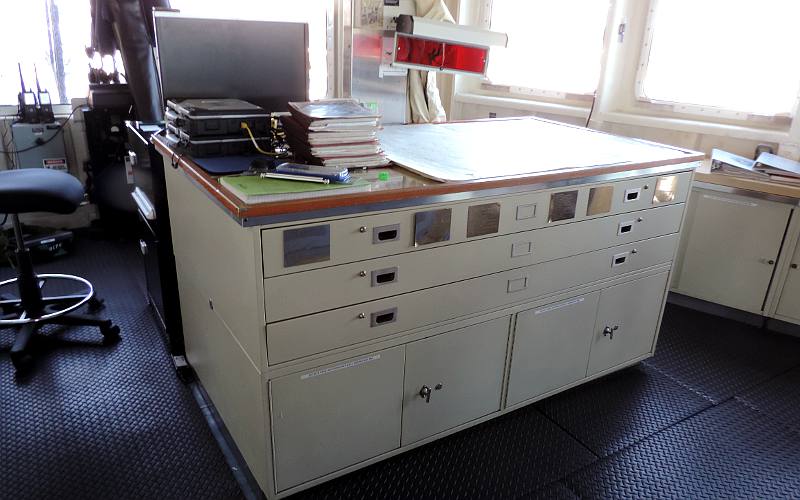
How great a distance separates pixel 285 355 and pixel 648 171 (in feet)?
4.78

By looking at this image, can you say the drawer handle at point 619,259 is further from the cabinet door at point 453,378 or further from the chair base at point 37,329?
the chair base at point 37,329

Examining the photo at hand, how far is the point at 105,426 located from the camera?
2.00 m

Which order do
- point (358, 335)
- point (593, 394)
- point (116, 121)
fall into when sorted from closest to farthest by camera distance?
1. point (358, 335)
2. point (593, 394)
3. point (116, 121)

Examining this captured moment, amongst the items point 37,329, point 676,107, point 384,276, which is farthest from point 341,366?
point 676,107

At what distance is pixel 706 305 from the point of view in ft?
10.00

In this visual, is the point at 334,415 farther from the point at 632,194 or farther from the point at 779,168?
the point at 779,168

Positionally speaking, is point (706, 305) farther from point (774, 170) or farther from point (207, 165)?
point (207, 165)

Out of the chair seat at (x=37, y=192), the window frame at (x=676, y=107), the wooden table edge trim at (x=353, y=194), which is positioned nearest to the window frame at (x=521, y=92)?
the window frame at (x=676, y=107)

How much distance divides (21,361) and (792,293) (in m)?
3.47

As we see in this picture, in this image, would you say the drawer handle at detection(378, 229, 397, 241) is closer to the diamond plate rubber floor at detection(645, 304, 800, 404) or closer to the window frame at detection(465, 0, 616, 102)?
the diamond plate rubber floor at detection(645, 304, 800, 404)

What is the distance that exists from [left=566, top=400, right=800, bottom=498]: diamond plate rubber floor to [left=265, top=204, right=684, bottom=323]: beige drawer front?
73 cm

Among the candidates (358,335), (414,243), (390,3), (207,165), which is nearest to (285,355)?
(358,335)

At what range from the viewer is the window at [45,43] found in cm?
359

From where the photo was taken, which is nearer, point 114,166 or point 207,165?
point 207,165
